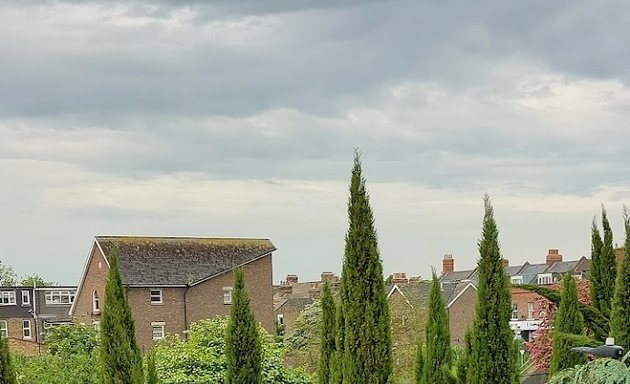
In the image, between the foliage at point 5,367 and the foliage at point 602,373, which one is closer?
the foliage at point 602,373

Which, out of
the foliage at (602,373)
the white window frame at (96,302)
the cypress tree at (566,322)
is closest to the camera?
the foliage at (602,373)

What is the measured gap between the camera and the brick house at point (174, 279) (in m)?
44.6

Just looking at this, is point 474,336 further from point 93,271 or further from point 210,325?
point 93,271

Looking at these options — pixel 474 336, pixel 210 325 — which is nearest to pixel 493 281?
pixel 474 336

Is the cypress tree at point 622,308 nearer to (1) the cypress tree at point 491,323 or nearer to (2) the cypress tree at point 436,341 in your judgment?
(1) the cypress tree at point 491,323

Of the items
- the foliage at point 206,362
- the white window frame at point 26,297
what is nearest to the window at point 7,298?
the white window frame at point 26,297

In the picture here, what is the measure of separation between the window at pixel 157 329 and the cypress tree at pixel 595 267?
32317mm

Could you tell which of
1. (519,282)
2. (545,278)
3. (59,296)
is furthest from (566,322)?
(59,296)

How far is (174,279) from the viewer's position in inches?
1783

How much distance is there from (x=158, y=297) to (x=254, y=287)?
16.9 ft

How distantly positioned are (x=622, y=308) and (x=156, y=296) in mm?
34573

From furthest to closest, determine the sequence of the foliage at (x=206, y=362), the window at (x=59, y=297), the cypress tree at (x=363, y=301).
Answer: the window at (x=59, y=297) < the foliage at (x=206, y=362) < the cypress tree at (x=363, y=301)

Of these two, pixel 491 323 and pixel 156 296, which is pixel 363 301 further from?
pixel 156 296

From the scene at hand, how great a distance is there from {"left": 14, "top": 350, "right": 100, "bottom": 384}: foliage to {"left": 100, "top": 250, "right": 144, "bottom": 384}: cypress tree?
7.13 meters
